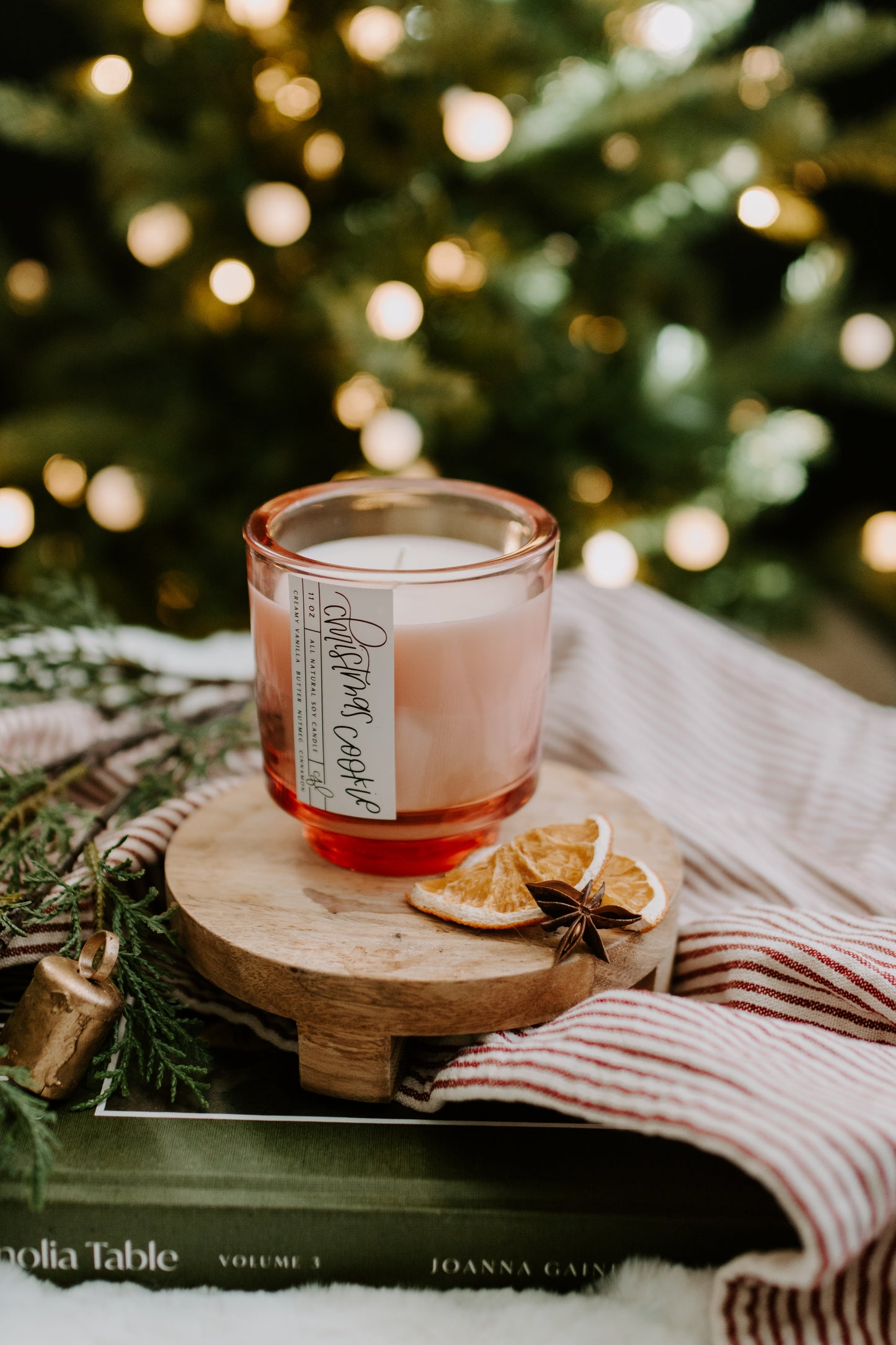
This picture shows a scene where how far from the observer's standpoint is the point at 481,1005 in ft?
1.78

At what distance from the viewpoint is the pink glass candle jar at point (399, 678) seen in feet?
1.83

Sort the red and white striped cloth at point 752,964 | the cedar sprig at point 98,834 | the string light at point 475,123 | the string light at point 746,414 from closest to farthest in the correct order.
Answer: the red and white striped cloth at point 752,964, the cedar sprig at point 98,834, the string light at point 475,123, the string light at point 746,414

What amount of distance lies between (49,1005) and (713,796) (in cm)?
57

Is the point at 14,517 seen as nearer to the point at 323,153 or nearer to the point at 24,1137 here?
the point at 323,153

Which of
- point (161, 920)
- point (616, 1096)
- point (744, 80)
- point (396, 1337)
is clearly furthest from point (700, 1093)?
point (744, 80)

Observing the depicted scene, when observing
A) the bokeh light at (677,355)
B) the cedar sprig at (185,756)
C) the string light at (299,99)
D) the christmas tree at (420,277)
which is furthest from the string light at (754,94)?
the cedar sprig at (185,756)

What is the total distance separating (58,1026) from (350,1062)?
15 centimetres

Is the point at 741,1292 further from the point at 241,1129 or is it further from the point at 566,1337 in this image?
the point at 241,1129

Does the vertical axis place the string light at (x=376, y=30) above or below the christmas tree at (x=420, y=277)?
above

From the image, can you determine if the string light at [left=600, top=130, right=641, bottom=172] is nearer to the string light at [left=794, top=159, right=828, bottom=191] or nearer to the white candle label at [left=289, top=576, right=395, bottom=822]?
the string light at [left=794, top=159, right=828, bottom=191]

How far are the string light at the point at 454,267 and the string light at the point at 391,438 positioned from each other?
18 cm

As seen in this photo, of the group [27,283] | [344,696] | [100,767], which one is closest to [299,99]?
[27,283]

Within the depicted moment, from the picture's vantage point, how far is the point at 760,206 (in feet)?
4.79

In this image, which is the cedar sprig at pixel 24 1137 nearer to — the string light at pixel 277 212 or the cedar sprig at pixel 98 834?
the cedar sprig at pixel 98 834
